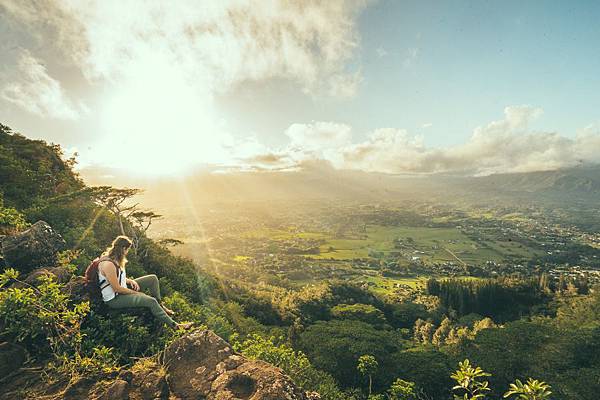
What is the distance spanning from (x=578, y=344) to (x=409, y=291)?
60710 mm

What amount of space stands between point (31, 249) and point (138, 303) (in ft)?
14.4

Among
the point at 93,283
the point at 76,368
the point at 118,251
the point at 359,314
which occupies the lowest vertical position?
the point at 359,314

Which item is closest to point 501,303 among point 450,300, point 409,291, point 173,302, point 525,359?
point 450,300

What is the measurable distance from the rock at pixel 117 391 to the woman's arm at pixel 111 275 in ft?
7.93

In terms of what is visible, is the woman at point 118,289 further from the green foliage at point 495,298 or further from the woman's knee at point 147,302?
the green foliage at point 495,298

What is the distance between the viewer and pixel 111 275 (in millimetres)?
6695

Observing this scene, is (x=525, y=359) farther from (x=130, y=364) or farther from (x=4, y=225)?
(x=4, y=225)

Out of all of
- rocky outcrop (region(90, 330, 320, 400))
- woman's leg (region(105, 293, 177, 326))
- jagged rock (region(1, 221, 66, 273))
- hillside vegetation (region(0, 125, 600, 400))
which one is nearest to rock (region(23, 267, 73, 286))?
hillside vegetation (region(0, 125, 600, 400))

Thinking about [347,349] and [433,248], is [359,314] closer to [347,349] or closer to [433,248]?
[347,349]

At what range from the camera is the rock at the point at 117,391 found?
4.64 m

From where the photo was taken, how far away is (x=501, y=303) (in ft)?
242

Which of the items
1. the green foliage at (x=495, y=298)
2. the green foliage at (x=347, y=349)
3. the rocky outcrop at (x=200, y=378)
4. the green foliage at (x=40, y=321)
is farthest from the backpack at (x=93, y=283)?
the green foliage at (x=495, y=298)

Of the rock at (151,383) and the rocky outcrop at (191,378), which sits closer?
the rocky outcrop at (191,378)

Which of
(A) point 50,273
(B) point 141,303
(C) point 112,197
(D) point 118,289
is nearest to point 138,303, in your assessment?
(B) point 141,303
